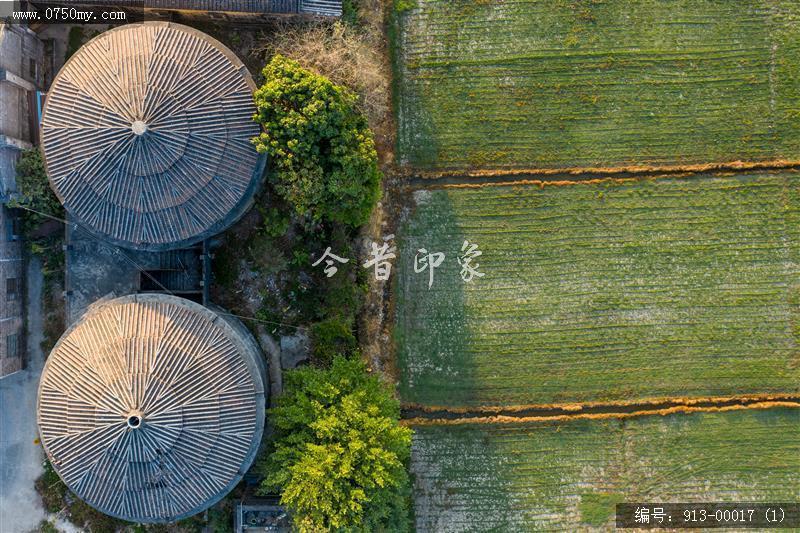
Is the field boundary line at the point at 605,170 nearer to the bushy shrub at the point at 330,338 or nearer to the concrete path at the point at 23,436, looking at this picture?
the bushy shrub at the point at 330,338

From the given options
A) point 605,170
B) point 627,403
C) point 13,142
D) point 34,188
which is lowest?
point 627,403

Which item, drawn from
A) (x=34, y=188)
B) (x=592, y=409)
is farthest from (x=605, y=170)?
(x=34, y=188)

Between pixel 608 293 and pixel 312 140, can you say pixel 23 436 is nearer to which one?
pixel 312 140

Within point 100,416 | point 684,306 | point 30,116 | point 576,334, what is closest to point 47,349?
point 100,416

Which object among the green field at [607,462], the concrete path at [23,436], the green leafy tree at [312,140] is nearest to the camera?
the green leafy tree at [312,140]

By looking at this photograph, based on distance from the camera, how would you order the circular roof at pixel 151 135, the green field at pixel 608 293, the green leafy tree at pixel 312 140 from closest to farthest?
the circular roof at pixel 151 135
the green leafy tree at pixel 312 140
the green field at pixel 608 293

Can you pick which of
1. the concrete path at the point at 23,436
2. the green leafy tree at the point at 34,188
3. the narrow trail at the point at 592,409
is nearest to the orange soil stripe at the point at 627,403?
the narrow trail at the point at 592,409

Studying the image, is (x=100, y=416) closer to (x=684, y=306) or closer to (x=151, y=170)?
(x=151, y=170)
